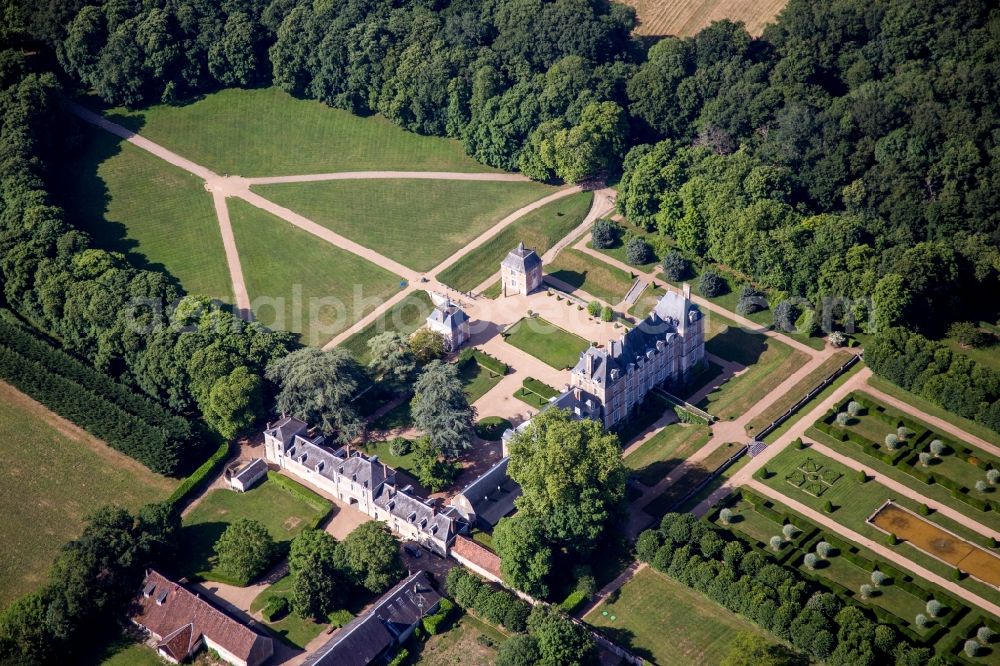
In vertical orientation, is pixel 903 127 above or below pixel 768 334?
above

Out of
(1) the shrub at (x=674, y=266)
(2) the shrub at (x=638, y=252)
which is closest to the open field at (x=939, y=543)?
(1) the shrub at (x=674, y=266)

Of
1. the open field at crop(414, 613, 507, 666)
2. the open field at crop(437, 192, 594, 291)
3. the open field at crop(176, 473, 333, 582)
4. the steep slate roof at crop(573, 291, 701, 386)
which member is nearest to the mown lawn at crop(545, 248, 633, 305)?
the open field at crop(437, 192, 594, 291)

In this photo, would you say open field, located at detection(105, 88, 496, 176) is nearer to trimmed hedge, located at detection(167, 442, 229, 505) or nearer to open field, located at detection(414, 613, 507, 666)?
trimmed hedge, located at detection(167, 442, 229, 505)

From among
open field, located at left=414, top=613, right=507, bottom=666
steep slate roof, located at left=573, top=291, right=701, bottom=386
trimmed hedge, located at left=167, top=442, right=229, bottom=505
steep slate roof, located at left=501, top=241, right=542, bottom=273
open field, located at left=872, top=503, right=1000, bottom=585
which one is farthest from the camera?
steep slate roof, located at left=501, top=241, right=542, bottom=273

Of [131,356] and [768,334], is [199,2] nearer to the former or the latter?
[131,356]

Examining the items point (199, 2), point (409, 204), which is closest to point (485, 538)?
point (409, 204)

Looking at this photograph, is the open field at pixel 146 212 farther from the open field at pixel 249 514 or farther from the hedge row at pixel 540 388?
the hedge row at pixel 540 388
